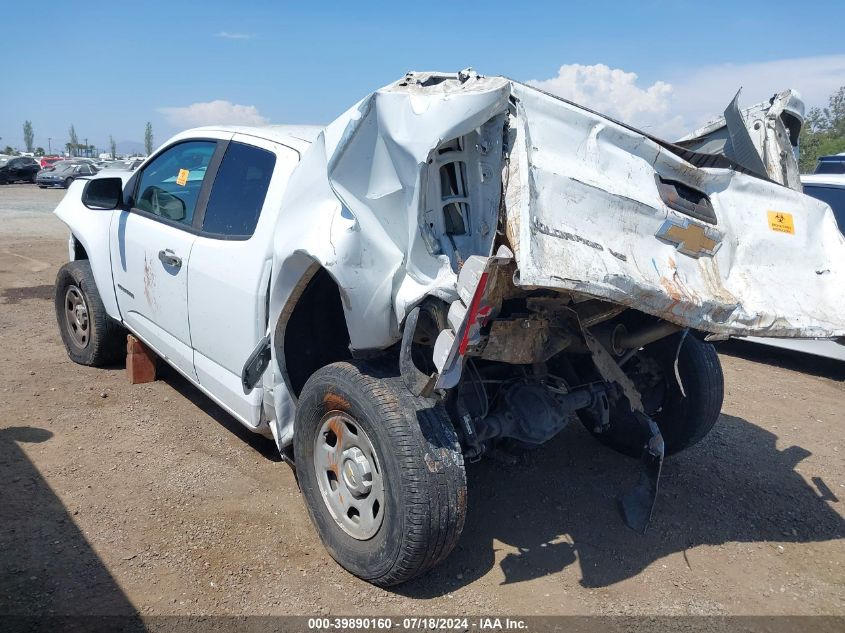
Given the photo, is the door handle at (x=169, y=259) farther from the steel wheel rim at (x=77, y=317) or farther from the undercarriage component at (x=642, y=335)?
the undercarriage component at (x=642, y=335)

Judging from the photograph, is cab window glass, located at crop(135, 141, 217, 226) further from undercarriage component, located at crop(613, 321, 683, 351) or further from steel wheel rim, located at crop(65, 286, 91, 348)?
undercarriage component, located at crop(613, 321, 683, 351)

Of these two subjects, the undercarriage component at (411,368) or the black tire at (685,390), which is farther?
the black tire at (685,390)

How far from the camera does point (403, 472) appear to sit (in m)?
2.54

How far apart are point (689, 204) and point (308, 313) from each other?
1.84m

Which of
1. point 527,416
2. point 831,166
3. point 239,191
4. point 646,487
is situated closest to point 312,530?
point 527,416

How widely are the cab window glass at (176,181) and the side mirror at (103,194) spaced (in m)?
0.16

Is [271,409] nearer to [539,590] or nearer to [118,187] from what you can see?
[539,590]

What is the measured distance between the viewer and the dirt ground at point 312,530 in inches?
111

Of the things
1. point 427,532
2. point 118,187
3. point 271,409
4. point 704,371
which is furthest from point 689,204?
point 118,187

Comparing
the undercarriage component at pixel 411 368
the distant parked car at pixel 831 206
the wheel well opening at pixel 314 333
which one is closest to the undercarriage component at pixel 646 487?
the undercarriage component at pixel 411 368

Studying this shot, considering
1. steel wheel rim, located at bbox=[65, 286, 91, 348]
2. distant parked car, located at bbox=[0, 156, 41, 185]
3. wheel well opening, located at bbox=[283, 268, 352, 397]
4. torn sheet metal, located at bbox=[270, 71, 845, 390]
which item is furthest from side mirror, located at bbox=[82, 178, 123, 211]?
distant parked car, located at bbox=[0, 156, 41, 185]

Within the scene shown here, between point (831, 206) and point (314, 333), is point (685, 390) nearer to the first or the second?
point (314, 333)

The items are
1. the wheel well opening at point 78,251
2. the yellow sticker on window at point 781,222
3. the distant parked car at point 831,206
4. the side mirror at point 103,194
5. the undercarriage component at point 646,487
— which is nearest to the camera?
the yellow sticker on window at point 781,222

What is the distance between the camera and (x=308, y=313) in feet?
10.8
